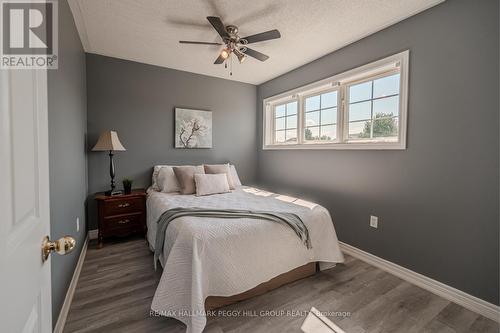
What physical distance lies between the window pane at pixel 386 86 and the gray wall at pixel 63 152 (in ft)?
9.65

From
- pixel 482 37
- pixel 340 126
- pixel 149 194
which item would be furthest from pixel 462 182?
pixel 149 194

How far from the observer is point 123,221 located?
2.97 metres

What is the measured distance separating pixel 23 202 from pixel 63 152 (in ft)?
4.87

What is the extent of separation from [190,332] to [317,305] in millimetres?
1004

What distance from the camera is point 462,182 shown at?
1.90 metres

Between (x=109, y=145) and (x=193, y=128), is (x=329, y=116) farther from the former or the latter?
(x=109, y=145)

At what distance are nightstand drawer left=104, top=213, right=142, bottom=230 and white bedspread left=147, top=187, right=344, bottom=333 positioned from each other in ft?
2.99

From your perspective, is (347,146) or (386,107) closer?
(386,107)

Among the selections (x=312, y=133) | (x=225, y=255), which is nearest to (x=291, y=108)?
(x=312, y=133)

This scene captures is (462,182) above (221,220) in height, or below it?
above

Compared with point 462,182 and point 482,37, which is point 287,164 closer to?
point 462,182

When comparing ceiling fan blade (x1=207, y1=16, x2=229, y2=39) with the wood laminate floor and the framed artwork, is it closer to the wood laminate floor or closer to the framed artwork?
the framed artwork

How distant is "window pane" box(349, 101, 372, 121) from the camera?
2670 mm

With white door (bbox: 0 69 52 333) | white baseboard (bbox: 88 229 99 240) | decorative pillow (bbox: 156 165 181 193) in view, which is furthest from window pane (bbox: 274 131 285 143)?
white door (bbox: 0 69 52 333)
